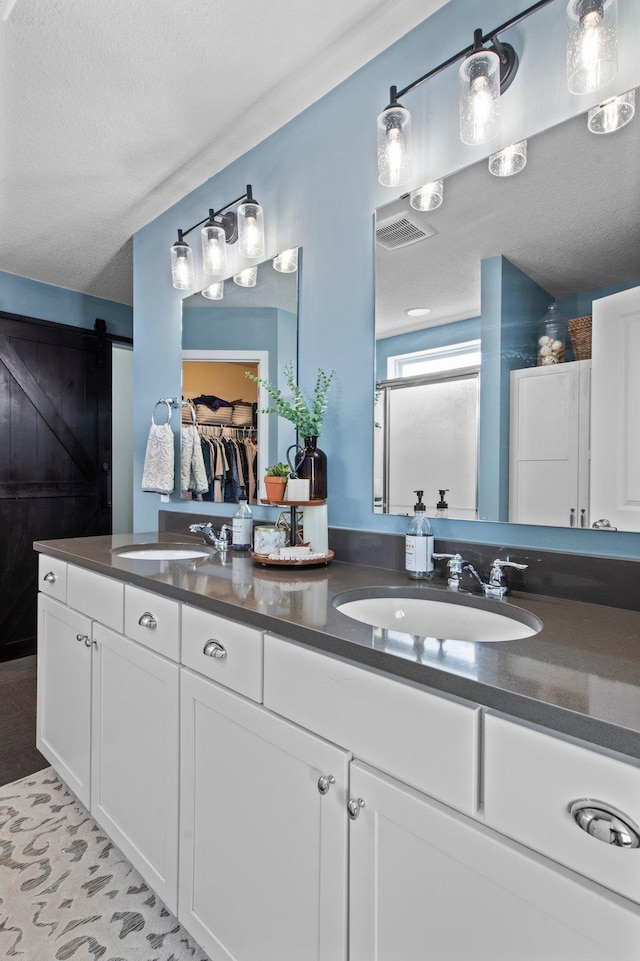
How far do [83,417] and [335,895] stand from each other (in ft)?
11.8

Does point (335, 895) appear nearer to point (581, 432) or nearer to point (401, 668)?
point (401, 668)

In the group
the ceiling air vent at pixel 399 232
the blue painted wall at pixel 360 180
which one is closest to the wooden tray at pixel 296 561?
the blue painted wall at pixel 360 180

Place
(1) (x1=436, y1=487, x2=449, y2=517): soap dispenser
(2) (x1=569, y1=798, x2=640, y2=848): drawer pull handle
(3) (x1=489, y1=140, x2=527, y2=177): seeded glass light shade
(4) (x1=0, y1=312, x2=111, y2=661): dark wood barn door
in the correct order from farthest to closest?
(4) (x1=0, y1=312, x2=111, y2=661): dark wood barn door < (1) (x1=436, y1=487, x2=449, y2=517): soap dispenser < (3) (x1=489, y1=140, x2=527, y2=177): seeded glass light shade < (2) (x1=569, y1=798, x2=640, y2=848): drawer pull handle

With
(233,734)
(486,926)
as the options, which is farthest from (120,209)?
(486,926)

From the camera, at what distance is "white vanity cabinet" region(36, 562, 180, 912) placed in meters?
1.32

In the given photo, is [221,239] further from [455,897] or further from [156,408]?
[455,897]

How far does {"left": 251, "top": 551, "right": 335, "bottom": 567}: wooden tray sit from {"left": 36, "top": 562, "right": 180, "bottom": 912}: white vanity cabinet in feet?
1.06

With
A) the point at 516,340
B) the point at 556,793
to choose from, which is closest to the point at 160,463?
the point at 516,340

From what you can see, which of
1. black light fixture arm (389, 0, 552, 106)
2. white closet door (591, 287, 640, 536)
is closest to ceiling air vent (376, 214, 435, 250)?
black light fixture arm (389, 0, 552, 106)

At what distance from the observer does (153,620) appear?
4.53ft

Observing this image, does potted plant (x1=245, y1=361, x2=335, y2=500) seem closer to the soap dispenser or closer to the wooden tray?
the wooden tray

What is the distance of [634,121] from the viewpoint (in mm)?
1111

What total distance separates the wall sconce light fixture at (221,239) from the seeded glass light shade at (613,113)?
3.85 feet

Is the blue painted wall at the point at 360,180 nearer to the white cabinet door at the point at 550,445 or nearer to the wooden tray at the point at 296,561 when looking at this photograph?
the white cabinet door at the point at 550,445
